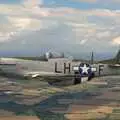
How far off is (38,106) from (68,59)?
1934 centimetres

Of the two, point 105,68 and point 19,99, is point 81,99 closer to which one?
point 19,99

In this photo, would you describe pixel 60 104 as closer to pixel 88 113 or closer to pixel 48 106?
pixel 48 106

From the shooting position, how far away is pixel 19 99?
21859 mm

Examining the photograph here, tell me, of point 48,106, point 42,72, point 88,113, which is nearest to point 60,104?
point 48,106

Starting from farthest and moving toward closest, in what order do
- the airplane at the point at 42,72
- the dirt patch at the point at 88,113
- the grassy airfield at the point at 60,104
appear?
the airplane at the point at 42,72 → the grassy airfield at the point at 60,104 → the dirt patch at the point at 88,113

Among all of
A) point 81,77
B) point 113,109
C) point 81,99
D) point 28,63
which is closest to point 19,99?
point 81,99

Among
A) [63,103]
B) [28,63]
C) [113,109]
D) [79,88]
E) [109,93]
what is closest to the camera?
[113,109]

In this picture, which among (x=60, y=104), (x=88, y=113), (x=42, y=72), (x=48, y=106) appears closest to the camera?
(x=88, y=113)

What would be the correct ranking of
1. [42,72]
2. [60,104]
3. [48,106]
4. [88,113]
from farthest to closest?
[42,72]
[60,104]
[48,106]
[88,113]

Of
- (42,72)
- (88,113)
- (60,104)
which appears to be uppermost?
(88,113)

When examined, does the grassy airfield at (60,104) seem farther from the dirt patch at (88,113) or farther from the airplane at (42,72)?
the airplane at (42,72)

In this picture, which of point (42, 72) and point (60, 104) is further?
point (42, 72)

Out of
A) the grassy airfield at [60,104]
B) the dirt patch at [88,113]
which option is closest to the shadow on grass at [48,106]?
the grassy airfield at [60,104]

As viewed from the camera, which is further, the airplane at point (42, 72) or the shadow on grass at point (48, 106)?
the airplane at point (42, 72)
